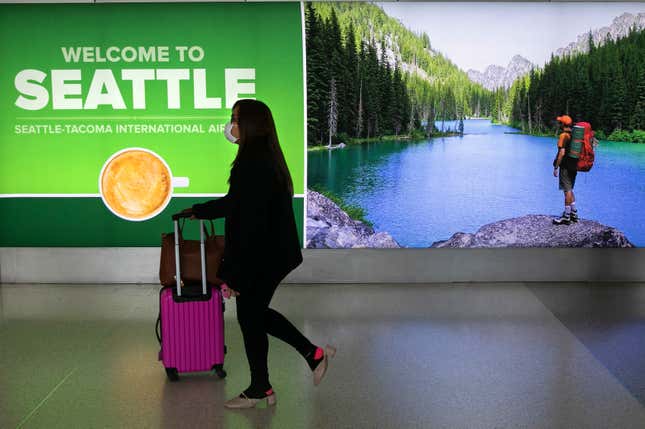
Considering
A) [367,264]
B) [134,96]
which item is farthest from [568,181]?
[134,96]

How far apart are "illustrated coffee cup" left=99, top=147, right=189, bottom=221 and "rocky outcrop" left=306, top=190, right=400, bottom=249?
1182 millimetres

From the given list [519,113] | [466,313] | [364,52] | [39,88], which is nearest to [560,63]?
[519,113]

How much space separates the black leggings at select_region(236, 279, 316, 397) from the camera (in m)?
3.40

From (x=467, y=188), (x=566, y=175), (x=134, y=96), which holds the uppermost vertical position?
(x=134, y=96)

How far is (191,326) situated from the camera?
3.82 m

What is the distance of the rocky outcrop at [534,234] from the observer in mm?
6398

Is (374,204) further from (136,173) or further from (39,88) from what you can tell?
(39,88)

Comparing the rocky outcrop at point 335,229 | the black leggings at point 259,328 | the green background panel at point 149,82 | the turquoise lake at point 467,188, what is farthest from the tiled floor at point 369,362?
the green background panel at point 149,82

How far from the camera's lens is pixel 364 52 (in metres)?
6.43

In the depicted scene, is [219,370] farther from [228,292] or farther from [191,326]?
[228,292]

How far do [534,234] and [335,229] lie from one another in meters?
1.83

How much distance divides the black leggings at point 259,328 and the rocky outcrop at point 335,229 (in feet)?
9.24

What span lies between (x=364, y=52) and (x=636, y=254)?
3.12 m

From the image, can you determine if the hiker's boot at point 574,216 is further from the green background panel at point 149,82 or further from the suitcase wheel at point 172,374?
the suitcase wheel at point 172,374
